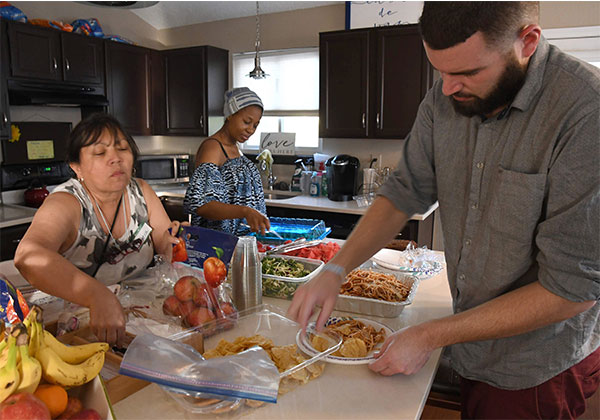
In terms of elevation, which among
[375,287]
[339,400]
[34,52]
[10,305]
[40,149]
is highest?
[34,52]

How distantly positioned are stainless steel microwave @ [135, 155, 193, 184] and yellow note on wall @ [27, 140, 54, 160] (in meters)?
0.74

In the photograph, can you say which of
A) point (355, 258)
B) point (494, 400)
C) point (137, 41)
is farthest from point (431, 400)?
point (137, 41)

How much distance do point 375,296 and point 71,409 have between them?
92cm

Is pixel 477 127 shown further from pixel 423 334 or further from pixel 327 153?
pixel 327 153

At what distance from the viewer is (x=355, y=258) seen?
4.44ft

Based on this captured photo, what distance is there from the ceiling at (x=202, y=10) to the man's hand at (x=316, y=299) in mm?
3489

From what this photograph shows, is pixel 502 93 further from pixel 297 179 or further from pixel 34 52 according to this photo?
pixel 34 52

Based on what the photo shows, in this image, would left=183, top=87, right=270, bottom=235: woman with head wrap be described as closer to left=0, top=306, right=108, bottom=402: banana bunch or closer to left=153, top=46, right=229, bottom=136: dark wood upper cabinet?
left=0, top=306, right=108, bottom=402: banana bunch

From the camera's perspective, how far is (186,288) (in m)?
1.21

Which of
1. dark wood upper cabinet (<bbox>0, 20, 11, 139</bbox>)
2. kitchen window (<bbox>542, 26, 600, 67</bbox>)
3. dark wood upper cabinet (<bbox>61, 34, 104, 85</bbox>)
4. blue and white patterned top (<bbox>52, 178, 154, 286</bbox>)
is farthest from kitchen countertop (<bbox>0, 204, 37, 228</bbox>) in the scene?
kitchen window (<bbox>542, 26, 600, 67</bbox>)

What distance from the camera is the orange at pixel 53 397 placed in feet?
2.30

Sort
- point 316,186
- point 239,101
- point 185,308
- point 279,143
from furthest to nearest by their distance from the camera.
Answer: point 279,143
point 316,186
point 239,101
point 185,308

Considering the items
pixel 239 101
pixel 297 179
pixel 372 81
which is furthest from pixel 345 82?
pixel 239 101

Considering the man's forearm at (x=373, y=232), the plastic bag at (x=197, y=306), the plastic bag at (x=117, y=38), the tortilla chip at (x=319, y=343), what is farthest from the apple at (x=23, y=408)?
the plastic bag at (x=117, y=38)
